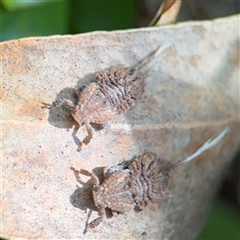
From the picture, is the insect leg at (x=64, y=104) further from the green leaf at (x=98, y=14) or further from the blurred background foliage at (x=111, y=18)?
the green leaf at (x=98, y=14)

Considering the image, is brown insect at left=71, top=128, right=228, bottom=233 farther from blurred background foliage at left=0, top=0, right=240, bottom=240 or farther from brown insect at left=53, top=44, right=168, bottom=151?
blurred background foliage at left=0, top=0, right=240, bottom=240

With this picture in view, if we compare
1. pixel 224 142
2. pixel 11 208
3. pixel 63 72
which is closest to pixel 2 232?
pixel 11 208

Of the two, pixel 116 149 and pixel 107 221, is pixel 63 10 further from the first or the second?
pixel 107 221

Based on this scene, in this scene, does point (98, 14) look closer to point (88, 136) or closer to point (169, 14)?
point (169, 14)

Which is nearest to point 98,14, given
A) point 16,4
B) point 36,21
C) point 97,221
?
point 36,21

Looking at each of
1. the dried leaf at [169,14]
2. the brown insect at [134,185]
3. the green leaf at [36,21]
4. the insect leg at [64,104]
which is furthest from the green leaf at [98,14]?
the brown insect at [134,185]

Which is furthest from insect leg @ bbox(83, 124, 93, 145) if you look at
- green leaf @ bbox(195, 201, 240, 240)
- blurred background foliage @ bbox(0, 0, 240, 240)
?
green leaf @ bbox(195, 201, 240, 240)
